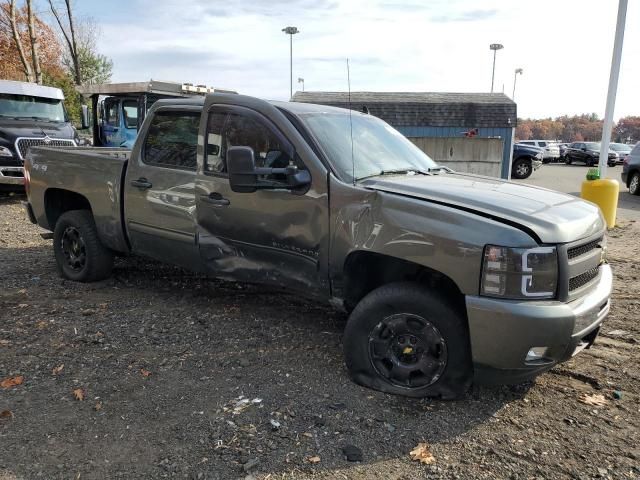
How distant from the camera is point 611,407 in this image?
11.3 feet

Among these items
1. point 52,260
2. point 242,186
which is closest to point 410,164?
point 242,186

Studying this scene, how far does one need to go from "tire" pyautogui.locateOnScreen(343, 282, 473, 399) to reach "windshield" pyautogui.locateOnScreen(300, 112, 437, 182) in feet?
3.10

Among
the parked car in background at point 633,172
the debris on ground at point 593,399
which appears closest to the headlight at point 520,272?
the debris on ground at point 593,399

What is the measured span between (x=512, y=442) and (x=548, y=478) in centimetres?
32

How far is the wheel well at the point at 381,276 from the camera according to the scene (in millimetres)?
3439

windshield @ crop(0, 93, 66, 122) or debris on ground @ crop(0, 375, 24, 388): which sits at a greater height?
windshield @ crop(0, 93, 66, 122)

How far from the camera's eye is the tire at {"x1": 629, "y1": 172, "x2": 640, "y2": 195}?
1528 centimetres

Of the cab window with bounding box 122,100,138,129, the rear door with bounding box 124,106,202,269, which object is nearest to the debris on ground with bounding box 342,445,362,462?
the rear door with bounding box 124,106,202,269

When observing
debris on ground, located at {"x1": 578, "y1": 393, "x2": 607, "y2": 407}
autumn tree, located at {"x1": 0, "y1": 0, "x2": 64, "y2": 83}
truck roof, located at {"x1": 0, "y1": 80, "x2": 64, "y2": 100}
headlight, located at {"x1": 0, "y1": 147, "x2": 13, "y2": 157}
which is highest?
autumn tree, located at {"x1": 0, "y1": 0, "x2": 64, "y2": 83}

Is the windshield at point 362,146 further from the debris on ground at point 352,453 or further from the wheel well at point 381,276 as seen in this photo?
the debris on ground at point 352,453

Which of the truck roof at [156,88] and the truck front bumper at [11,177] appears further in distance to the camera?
the truck roof at [156,88]

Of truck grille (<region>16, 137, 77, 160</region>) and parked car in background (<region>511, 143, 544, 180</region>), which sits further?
parked car in background (<region>511, 143, 544, 180</region>)

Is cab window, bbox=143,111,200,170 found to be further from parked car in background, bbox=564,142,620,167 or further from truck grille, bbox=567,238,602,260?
parked car in background, bbox=564,142,620,167

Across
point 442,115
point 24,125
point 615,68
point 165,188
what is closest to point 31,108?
point 24,125
